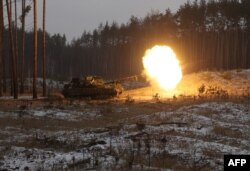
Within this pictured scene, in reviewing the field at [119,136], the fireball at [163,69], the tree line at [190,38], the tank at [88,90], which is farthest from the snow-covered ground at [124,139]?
the tree line at [190,38]

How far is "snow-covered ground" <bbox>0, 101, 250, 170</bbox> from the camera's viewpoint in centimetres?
1585

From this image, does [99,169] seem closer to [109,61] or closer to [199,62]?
[199,62]

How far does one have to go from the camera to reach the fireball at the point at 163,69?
1980 inches

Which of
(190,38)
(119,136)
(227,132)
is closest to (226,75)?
(227,132)

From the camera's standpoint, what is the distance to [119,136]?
19.8 metres

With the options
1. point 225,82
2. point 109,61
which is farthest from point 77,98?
point 109,61

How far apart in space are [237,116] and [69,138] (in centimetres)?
1165

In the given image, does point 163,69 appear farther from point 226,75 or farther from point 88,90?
point 88,90

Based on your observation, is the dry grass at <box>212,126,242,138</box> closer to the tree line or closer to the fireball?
the fireball

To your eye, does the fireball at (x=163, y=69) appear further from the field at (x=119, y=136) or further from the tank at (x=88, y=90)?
the field at (x=119, y=136)

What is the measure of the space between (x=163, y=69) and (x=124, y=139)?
31070mm

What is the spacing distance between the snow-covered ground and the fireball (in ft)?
66.0

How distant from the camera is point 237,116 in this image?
27.5 metres

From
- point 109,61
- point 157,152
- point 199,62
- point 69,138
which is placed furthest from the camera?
point 109,61
